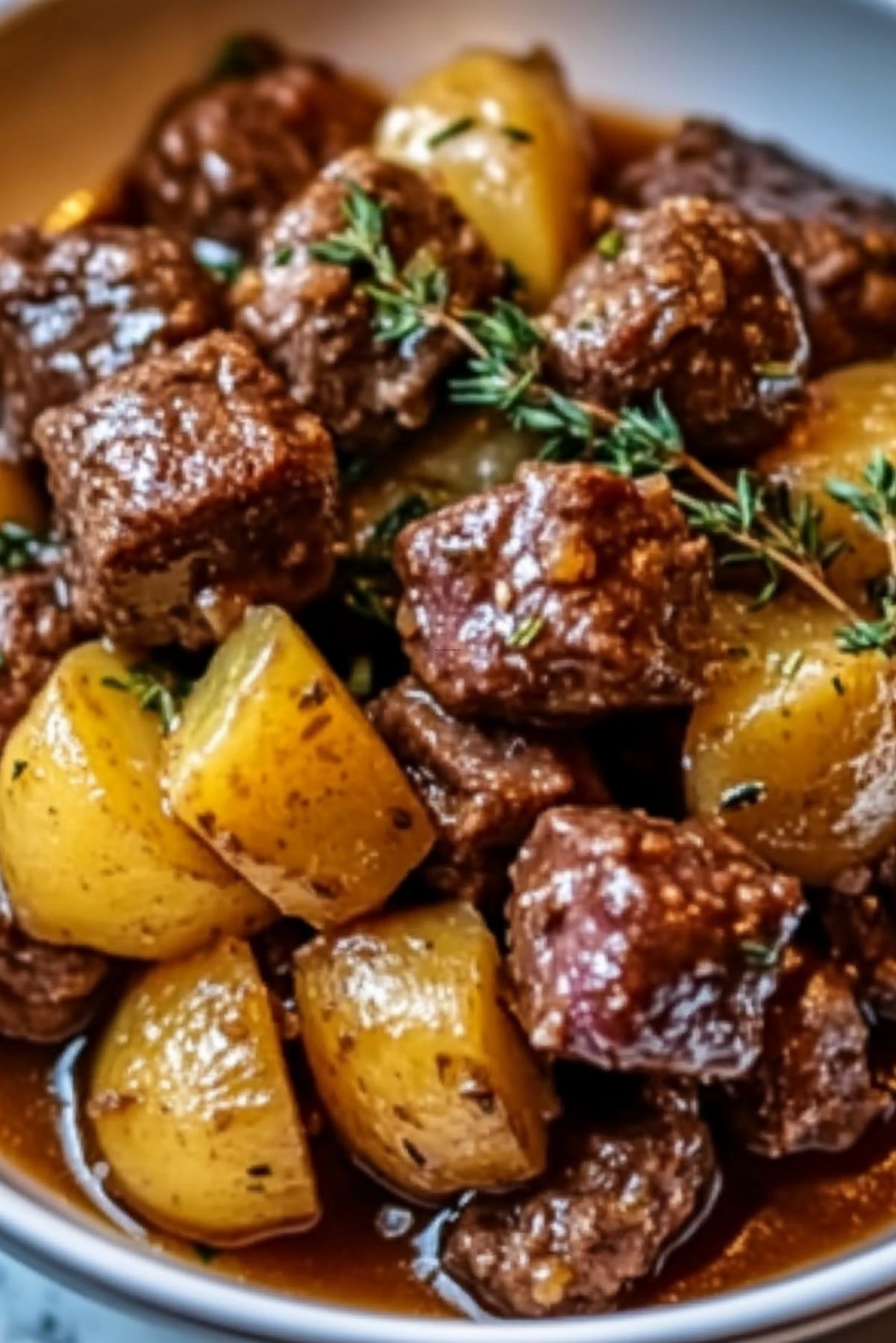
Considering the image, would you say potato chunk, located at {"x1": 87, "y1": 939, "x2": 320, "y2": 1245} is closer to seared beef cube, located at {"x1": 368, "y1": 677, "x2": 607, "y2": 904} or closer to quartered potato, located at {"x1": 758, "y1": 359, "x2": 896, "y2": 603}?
seared beef cube, located at {"x1": 368, "y1": 677, "x2": 607, "y2": 904}

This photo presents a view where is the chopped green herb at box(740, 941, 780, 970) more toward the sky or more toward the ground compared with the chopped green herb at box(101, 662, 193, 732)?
more toward the ground

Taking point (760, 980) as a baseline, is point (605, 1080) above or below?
below

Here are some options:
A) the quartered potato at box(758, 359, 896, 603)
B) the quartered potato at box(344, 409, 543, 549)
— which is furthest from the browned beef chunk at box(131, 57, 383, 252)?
the quartered potato at box(758, 359, 896, 603)

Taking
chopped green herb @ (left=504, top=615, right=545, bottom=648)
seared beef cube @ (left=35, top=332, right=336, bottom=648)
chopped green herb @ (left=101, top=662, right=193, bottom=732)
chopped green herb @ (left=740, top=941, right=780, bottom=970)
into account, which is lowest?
chopped green herb @ (left=740, top=941, right=780, bottom=970)

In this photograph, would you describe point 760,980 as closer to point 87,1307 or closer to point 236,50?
point 87,1307

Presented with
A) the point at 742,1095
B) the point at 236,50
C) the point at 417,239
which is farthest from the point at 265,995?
the point at 236,50

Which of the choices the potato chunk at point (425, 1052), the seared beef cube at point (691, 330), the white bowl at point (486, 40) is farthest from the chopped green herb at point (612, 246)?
the white bowl at point (486, 40)
